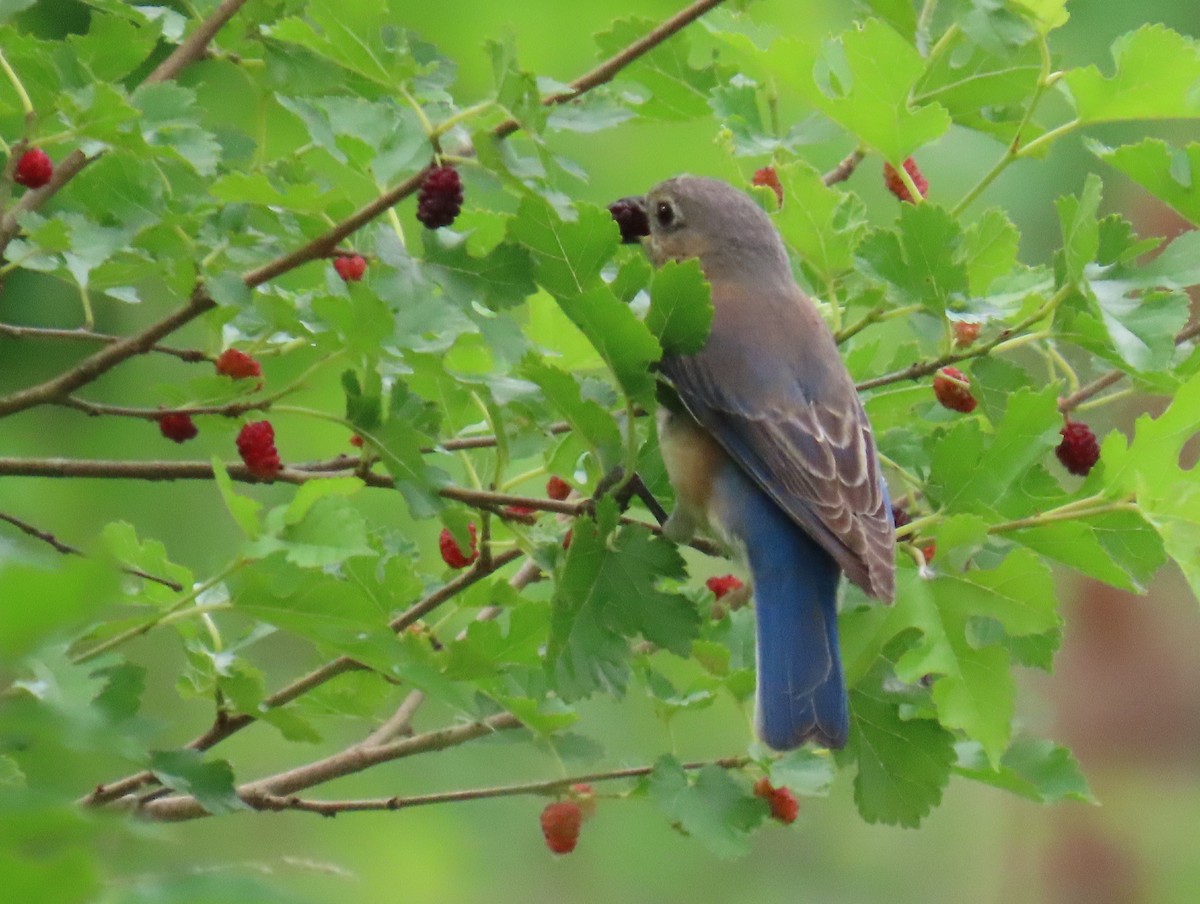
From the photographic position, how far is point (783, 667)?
8.70 feet

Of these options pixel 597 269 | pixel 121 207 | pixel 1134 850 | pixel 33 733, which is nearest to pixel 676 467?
pixel 597 269

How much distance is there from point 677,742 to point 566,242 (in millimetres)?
4780

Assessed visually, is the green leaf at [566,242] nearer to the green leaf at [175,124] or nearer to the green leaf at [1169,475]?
the green leaf at [175,124]

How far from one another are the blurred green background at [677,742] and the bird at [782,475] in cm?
46

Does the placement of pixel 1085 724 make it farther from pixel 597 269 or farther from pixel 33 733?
pixel 33 733

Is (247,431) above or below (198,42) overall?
below

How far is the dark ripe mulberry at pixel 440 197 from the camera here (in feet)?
7.06

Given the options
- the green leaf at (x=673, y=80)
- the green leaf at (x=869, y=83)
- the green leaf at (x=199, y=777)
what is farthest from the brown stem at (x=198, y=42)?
the green leaf at (x=199, y=777)

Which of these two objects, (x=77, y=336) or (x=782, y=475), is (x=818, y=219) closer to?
(x=782, y=475)

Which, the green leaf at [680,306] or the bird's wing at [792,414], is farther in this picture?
the bird's wing at [792,414]

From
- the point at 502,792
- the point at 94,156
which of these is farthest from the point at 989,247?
the point at 94,156

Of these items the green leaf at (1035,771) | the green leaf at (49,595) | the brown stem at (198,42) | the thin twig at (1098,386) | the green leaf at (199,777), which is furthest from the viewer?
the thin twig at (1098,386)

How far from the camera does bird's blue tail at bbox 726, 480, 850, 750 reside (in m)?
2.51

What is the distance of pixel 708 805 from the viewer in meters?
2.34
